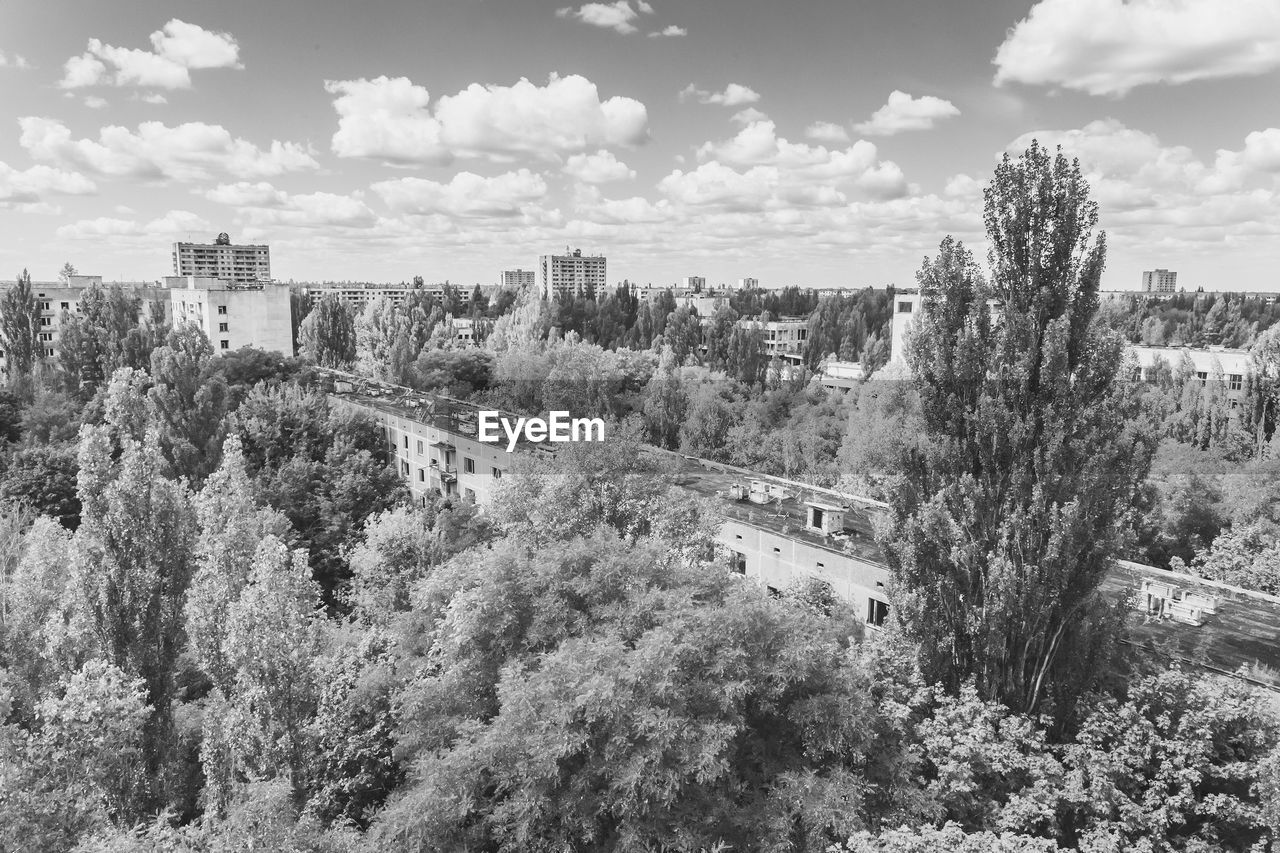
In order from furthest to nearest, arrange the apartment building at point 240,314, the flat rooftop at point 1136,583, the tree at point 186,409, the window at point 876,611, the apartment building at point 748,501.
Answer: the apartment building at point 240,314 → the tree at point 186,409 → the apartment building at point 748,501 → the window at point 876,611 → the flat rooftop at point 1136,583

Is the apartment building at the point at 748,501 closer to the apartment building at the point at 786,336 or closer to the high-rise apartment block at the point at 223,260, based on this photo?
the apartment building at the point at 786,336

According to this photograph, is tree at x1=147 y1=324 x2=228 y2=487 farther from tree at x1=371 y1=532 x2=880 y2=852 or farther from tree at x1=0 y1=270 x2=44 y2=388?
tree at x1=0 y1=270 x2=44 y2=388

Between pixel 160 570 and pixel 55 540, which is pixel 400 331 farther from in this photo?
pixel 160 570

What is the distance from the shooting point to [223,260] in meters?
160

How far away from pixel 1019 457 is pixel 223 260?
174 meters

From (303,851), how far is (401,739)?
2474 mm

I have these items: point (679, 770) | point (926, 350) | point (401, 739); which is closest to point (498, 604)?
point (401, 739)

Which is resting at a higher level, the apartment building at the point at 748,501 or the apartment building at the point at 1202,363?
the apartment building at the point at 1202,363

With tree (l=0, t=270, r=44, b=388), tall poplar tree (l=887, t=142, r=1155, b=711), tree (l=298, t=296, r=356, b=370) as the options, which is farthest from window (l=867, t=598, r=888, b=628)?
tree (l=298, t=296, r=356, b=370)

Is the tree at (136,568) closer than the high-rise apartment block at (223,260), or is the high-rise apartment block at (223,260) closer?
the tree at (136,568)

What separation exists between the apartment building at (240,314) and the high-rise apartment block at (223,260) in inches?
3981

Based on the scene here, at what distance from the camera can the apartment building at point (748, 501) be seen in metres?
20.4

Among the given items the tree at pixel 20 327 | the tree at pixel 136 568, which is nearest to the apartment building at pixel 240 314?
the tree at pixel 20 327

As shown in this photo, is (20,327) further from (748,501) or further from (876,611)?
(876,611)
